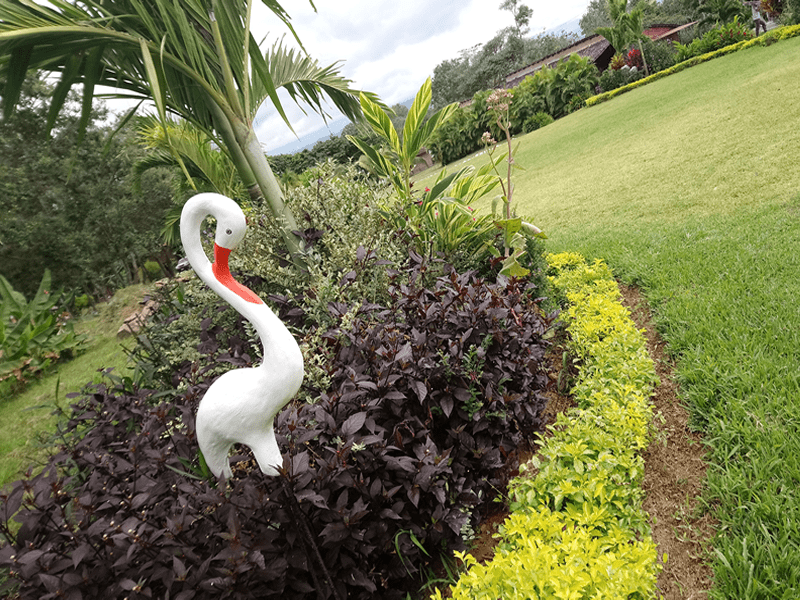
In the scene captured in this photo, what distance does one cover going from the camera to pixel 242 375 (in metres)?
1.34

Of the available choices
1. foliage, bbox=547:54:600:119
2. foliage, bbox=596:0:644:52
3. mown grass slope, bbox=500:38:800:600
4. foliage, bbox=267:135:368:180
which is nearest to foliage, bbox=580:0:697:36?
foliage, bbox=596:0:644:52

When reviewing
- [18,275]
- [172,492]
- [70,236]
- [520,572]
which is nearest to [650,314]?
[520,572]

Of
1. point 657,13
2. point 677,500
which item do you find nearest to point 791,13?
point 677,500

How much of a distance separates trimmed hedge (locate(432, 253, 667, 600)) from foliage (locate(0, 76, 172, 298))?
9.10m

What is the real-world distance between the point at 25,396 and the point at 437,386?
6026 mm

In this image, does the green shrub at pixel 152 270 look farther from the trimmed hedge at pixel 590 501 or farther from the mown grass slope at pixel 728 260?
the trimmed hedge at pixel 590 501

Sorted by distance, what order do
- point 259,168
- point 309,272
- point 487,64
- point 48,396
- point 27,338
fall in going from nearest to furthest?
point 309,272, point 259,168, point 48,396, point 27,338, point 487,64

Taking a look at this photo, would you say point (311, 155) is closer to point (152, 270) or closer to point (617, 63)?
point (152, 270)

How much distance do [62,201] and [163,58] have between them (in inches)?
351

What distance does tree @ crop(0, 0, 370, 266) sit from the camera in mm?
1974

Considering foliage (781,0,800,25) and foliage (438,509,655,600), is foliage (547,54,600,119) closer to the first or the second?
foliage (781,0,800,25)

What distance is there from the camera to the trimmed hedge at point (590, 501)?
45.8 inches

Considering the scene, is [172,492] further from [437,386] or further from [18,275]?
[18,275]

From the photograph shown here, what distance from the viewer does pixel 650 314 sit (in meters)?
2.95
